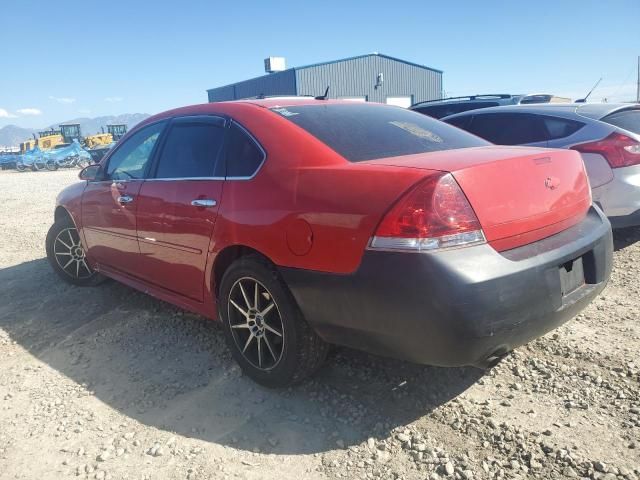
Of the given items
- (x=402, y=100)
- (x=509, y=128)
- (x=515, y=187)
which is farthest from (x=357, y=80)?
(x=515, y=187)

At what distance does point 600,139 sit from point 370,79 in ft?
93.8

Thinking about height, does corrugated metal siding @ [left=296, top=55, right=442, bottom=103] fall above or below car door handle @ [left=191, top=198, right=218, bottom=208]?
above

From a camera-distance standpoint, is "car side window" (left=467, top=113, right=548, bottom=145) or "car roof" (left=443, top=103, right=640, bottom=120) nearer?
"car roof" (left=443, top=103, right=640, bottom=120)

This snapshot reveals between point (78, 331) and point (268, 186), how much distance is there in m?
2.18

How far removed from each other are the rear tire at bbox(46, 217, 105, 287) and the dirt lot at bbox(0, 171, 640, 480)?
1067mm

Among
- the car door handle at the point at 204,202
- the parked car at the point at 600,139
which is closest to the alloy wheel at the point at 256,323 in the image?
the car door handle at the point at 204,202

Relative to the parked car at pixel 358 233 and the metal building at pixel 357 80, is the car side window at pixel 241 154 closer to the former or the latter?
the parked car at pixel 358 233

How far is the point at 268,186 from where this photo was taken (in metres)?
2.56

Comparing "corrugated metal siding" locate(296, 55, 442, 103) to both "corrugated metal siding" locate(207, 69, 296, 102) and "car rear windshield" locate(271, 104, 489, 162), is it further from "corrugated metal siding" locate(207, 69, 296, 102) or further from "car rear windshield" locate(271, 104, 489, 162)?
"car rear windshield" locate(271, 104, 489, 162)

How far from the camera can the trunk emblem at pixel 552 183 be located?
7.81 ft

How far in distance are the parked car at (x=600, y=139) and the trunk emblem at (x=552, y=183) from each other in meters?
1.92

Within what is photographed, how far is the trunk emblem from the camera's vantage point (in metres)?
2.38

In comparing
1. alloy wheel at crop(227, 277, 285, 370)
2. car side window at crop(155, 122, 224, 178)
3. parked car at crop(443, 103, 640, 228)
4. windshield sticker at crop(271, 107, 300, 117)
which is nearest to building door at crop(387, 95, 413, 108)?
parked car at crop(443, 103, 640, 228)

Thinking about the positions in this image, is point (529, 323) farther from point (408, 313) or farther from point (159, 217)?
point (159, 217)
